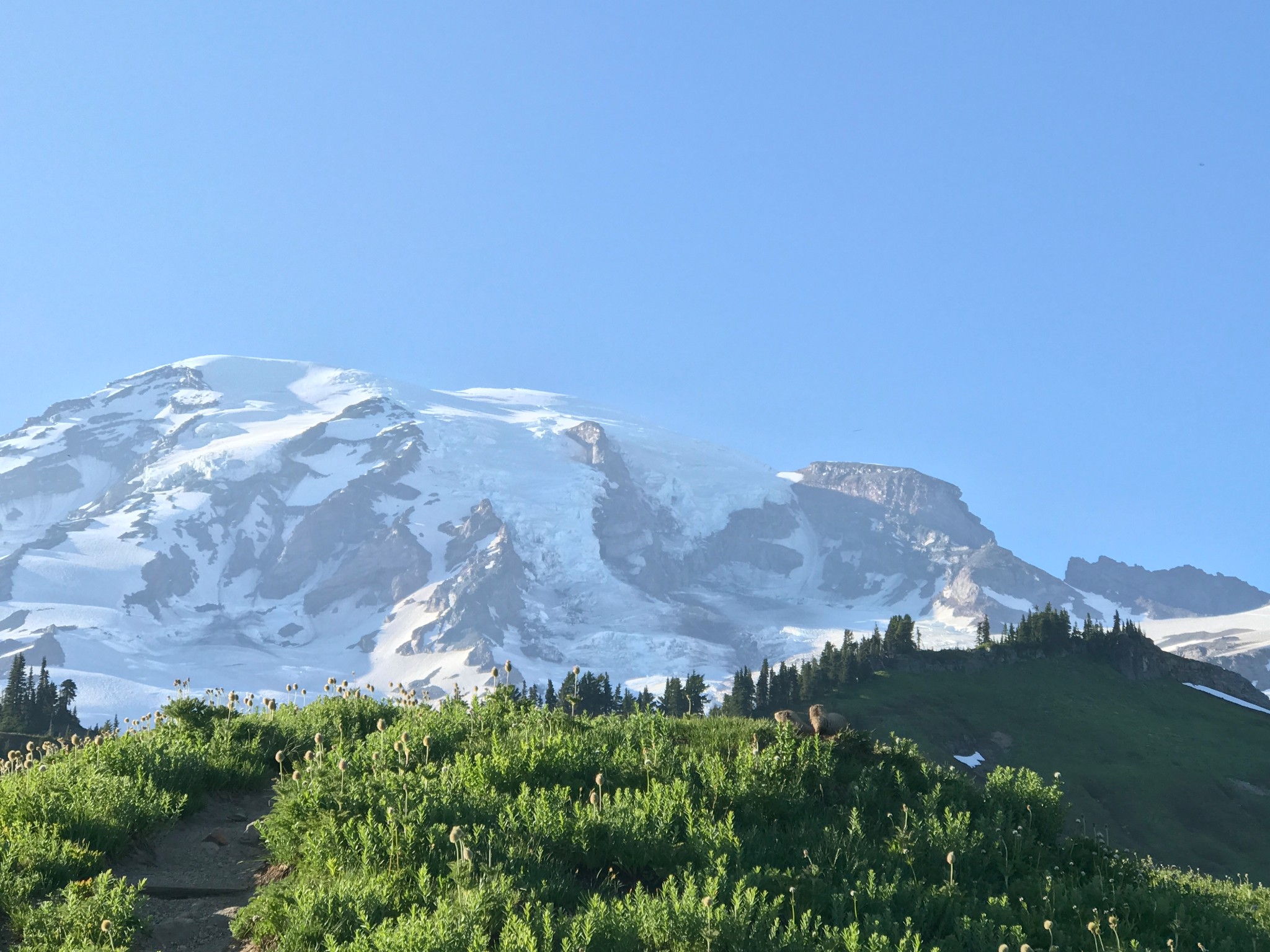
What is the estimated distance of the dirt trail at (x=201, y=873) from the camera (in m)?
8.06

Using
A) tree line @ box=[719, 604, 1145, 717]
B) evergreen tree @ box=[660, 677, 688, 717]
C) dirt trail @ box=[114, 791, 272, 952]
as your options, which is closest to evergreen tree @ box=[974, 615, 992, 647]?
tree line @ box=[719, 604, 1145, 717]

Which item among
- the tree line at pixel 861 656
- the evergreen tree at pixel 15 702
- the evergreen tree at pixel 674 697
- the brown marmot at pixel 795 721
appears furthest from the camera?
the tree line at pixel 861 656

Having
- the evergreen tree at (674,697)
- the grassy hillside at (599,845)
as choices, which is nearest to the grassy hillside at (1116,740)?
the evergreen tree at (674,697)

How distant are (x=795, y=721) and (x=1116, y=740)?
113868 millimetres

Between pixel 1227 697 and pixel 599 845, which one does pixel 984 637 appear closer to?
pixel 1227 697

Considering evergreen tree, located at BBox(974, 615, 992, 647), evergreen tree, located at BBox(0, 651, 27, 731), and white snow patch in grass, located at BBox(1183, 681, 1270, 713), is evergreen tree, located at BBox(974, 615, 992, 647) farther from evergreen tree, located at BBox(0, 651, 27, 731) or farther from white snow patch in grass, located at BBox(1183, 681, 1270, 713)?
evergreen tree, located at BBox(0, 651, 27, 731)

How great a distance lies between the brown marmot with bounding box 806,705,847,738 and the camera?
489 inches

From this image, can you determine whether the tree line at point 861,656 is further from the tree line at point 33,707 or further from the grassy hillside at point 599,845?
the grassy hillside at point 599,845

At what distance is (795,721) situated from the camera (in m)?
12.7

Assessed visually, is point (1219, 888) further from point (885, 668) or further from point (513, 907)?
point (885, 668)

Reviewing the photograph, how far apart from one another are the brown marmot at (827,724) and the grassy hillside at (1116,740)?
6724 centimetres

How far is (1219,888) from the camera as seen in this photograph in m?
15.2

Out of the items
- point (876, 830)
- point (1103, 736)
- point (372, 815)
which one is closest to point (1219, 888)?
point (876, 830)

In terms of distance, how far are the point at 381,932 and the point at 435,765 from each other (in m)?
3.61
